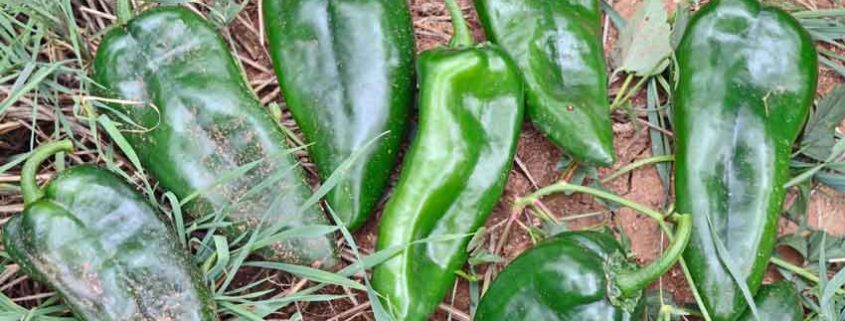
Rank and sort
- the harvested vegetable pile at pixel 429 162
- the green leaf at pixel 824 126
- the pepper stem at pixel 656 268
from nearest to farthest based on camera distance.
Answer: the pepper stem at pixel 656 268, the harvested vegetable pile at pixel 429 162, the green leaf at pixel 824 126

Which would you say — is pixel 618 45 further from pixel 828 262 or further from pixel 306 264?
pixel 306 264

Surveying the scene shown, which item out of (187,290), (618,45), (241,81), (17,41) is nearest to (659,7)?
(618,45)

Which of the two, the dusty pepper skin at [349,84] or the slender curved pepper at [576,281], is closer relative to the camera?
the slender curved pepper at [576,281]

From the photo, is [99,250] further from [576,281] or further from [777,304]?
[777,304]

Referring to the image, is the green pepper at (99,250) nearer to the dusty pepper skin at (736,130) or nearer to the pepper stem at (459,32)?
the pepper stem at (459,32)

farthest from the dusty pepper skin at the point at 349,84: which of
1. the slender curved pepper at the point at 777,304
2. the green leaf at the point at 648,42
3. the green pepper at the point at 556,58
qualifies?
the slender curved pepper at the point at 777,304

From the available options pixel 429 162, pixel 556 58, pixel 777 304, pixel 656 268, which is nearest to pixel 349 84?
pixel 429 162

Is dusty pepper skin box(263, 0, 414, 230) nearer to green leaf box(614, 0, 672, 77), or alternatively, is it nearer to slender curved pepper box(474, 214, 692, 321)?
slender curved pepper box(474, 214, 692, 321)
